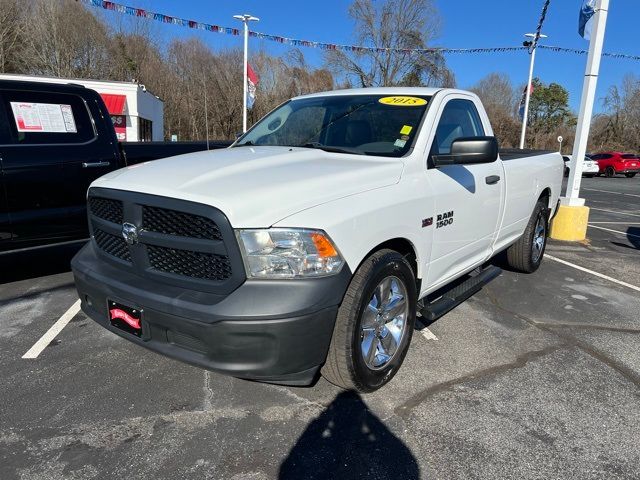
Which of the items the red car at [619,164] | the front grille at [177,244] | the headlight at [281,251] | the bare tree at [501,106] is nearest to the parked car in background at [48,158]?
the front grille at [177,244]

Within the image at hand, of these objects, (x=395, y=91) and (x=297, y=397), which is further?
(x=395, y=91)

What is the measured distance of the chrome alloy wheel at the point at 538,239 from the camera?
5723 millimetres

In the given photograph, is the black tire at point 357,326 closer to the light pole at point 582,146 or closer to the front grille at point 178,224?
the front grille at point 178,224

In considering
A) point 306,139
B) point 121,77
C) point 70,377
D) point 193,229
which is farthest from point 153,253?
point 121,77

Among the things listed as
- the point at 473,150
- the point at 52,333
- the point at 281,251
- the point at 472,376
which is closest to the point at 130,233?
the point at 281,251

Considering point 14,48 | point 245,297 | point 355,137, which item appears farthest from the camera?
point 14,48

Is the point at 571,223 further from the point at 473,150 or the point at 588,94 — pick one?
the point at 473,150

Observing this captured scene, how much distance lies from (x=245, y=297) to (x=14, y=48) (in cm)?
3399

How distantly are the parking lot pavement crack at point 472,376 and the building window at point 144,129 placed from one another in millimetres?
23830

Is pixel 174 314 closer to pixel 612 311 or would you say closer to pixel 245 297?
pixel 245 297

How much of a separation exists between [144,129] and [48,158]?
22552 millimetres

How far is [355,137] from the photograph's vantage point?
142 inches

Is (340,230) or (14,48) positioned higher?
(14,48)

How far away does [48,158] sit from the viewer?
466 cm
